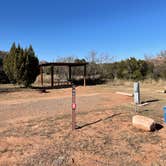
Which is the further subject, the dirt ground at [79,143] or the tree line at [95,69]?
the tree line at [95,69]

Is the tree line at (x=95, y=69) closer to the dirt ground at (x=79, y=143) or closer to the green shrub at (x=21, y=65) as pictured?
the green shrub at (x=21, y=65)

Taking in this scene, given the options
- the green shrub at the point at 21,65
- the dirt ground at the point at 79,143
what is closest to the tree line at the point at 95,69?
the green shrub at the point at 21,65

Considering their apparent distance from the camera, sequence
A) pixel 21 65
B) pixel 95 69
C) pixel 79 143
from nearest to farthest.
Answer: pixel 79 143 → pixel 21 65 → pixel 95 69

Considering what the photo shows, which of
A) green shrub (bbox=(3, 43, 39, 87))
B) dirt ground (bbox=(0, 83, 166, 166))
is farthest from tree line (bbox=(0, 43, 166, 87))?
dirt ground (bbox=(0, 83, 166, 166))

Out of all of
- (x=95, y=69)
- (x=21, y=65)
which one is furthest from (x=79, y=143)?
(x=95, y=69)

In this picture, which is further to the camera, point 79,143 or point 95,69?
point 95,69

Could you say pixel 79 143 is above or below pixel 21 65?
below

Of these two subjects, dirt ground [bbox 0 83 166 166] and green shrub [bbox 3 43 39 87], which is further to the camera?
green shrub [bbox 3 43 39 87]

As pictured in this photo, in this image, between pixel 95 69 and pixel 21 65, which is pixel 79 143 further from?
pixel 95 69

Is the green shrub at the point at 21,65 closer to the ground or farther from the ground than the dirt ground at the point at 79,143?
farther from the ground

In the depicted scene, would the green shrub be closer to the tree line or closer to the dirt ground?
the tree line

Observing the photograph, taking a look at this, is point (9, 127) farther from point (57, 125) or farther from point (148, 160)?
point (148, 160)

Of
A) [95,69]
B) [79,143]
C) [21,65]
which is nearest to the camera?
[79,143]

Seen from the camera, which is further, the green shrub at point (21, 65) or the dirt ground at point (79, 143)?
the green shrub at point (21, 65)
